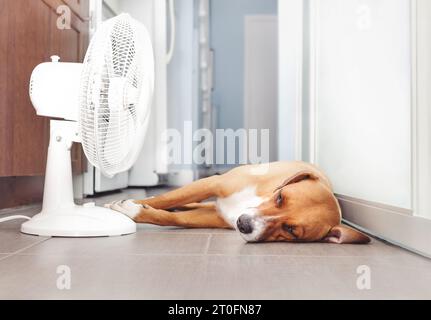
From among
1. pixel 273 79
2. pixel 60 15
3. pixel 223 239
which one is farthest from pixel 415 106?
pixel 273 79

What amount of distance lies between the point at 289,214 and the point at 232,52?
4.53m

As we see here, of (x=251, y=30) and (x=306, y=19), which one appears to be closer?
(x=306, y=19)

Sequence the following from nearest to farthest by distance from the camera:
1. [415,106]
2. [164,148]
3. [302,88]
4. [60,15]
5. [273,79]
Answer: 1. [415,106]
2. [60,15]
3. [302,88]
4. [164,148]
5. [273,79]

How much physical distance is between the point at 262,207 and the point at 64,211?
0.55m

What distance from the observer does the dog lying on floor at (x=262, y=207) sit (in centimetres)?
127

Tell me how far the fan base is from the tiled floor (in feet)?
0.11

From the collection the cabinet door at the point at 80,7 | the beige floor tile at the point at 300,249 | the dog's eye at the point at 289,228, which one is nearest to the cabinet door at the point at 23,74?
the cabinet door at the point at 80,7

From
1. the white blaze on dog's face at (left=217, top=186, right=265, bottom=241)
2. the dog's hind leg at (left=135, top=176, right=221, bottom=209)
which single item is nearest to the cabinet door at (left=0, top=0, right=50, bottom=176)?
the dog's hind leg at (left=135, top=176, right=221, bottom=209)

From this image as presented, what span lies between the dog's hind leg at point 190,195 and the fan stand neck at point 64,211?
0.18 metres

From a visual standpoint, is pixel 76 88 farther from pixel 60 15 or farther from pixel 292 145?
pixel 292 145

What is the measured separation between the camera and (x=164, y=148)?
11.6ft

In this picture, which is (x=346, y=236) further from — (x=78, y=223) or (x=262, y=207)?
(x=78, y=223)

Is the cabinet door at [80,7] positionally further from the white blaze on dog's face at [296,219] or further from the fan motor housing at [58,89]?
the white blaze on dog's face at [296,219]

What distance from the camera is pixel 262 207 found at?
4.26 ft
